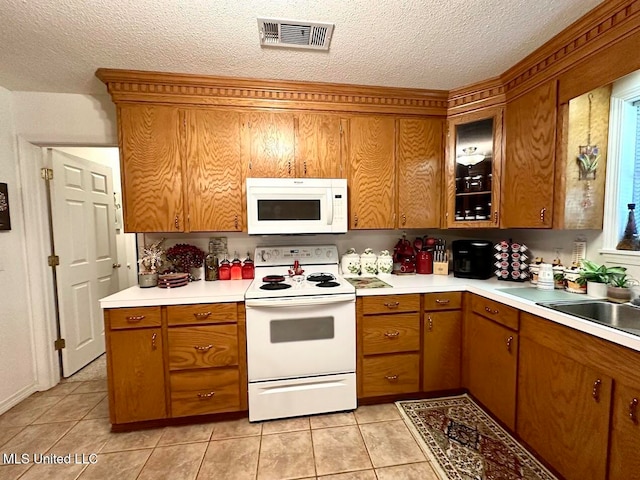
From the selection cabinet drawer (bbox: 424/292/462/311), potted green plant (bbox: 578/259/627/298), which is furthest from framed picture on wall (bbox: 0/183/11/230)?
potted green plant (bbox: 578/259/627/298)

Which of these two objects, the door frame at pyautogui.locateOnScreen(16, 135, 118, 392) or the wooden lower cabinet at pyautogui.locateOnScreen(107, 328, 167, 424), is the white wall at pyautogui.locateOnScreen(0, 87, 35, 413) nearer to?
the door frame at pyautogui.locateOnScreen(16, 135, 118, 392)

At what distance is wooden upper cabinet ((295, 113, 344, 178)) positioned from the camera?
222cm

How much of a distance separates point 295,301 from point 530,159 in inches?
72.9

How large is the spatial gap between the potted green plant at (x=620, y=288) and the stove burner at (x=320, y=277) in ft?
5.54

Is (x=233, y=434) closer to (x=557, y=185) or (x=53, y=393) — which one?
(x=53, y=393)

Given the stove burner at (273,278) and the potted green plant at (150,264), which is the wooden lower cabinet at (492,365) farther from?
the potted green plant at (150,264)

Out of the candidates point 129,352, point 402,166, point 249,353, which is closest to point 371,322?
point 249,353

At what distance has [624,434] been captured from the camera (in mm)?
1139

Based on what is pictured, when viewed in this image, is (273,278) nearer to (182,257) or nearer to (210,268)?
(210,268)

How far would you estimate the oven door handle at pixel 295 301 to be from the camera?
1.86 metres

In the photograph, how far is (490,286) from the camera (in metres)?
2.03

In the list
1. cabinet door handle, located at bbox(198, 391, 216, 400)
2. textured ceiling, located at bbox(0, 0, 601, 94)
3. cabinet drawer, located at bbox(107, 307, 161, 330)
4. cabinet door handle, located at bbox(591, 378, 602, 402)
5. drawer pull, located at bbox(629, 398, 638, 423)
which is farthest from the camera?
cabinet door handle, located at bbox(198, 391, 216, 400)

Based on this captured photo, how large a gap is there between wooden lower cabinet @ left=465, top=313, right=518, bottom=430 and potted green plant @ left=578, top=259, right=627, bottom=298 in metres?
0.53

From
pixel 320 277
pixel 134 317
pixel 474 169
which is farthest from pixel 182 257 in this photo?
pixel 474 169
